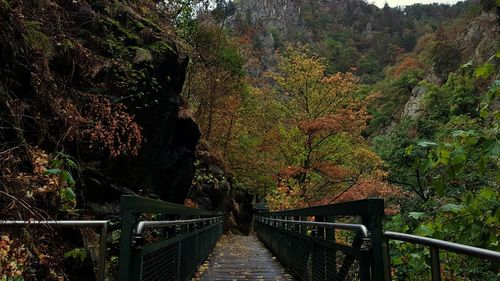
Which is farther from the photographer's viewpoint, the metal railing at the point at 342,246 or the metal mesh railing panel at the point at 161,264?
the metal mesh railing panel at the point at 161,264

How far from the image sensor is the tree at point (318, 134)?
20.9 meters

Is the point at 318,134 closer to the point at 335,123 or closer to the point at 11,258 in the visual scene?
the point at 335,123

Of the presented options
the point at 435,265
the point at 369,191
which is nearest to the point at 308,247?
the point at 435,265

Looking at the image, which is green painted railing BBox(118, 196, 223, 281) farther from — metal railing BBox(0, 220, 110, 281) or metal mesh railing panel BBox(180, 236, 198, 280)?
metal railing BBox(0, 220, 110, 281)

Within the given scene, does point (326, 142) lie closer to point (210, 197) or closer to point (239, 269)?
point (210, 197)

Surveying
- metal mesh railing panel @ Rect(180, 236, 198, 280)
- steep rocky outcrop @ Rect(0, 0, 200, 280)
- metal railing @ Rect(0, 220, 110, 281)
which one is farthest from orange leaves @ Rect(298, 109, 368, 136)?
metal railing @ Rect(0, 220, 110, 281)

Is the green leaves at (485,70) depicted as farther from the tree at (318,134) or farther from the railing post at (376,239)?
the tree at (318,134)

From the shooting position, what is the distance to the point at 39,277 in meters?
3.97

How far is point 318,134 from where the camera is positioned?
70.2ft

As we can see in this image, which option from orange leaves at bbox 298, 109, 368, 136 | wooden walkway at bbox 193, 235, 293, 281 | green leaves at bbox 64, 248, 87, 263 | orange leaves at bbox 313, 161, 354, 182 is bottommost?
wooden walkway at bbox 193, 235, 293, 281

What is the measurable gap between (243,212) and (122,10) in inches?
1040

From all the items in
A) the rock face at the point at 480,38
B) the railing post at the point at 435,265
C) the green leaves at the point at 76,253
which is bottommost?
the green leaves at the point at 76,253

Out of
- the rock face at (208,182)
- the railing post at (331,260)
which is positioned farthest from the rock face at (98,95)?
the rock face at (208,182)

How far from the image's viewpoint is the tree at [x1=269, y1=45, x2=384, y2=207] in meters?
20.9
